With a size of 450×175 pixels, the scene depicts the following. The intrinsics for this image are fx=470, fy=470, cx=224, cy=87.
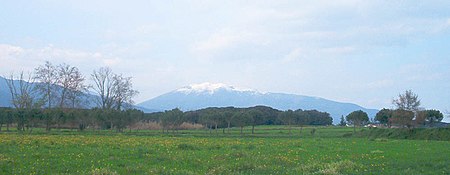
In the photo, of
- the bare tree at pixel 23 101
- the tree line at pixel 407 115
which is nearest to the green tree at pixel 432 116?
the tree line at pixel 407 115

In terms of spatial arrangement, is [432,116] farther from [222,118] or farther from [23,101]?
[23,101]

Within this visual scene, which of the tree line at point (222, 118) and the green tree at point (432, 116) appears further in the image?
the green tree at point (432, 116)

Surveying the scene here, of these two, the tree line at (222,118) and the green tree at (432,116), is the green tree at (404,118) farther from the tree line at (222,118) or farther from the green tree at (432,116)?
the tree line at (222,118)

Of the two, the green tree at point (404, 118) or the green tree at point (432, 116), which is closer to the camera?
the green tree at point (404, 118)

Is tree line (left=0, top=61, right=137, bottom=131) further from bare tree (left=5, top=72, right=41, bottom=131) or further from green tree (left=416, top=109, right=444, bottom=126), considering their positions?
green tree (left=416, top=109, right=444, bottom=126)

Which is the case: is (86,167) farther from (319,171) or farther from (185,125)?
(185,125)

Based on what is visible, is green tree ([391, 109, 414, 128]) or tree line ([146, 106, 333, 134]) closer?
green tree ([391, 109, 414, 128])

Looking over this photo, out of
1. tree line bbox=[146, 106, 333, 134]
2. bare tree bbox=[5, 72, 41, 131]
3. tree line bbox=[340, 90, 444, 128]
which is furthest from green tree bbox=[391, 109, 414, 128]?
bare tree bbox=[5, 72, 41, 131]

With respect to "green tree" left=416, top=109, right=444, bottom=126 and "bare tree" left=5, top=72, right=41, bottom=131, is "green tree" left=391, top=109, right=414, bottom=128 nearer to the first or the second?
"green tree" left=416, top=109, right=444, bottom=126

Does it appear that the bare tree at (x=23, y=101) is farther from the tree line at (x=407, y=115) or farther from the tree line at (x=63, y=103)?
the tree line at (x=407, y=115)

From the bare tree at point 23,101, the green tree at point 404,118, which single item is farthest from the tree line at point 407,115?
the bare tree at point 23,101

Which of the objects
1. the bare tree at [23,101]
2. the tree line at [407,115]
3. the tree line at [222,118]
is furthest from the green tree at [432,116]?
the bare tree at [23,101]

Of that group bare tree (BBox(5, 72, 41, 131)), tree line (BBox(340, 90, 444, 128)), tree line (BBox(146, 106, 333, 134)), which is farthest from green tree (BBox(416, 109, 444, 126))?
bare tree (BBox(5, 72, 41, 131))

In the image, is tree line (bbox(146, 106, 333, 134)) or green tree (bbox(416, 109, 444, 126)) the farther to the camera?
green tree (bbox(416, 109, 444, 126))
